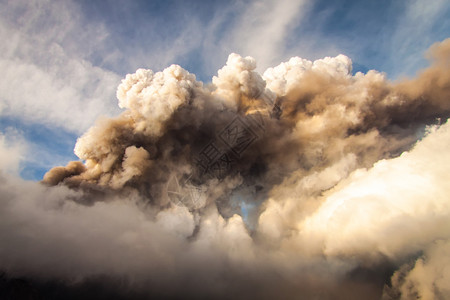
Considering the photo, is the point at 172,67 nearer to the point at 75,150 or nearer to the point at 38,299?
the point at 75,150

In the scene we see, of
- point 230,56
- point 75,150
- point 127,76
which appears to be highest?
point 230,56

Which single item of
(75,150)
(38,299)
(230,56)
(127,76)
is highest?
(230,56)

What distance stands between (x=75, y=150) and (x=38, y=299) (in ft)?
112

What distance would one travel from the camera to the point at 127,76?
37.8 metres

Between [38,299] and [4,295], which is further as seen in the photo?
[38,299]

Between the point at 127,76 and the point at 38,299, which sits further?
the point at 38,299

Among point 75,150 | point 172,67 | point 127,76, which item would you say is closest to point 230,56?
point 172,67

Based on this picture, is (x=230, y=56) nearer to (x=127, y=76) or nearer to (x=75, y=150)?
(x=127, y=76)

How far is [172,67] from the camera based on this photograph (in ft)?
125

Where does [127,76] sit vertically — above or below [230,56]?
below

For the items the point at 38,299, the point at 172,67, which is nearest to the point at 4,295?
the point at 38,299

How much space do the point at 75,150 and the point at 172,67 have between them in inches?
814

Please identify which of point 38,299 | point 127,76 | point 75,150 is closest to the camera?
point 75,150

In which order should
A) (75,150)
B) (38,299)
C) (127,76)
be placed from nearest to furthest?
(75,150) → (127,76) → (38,299)
